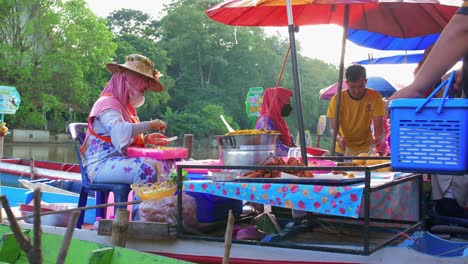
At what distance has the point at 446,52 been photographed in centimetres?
192

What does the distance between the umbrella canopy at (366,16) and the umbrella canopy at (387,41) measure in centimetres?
94

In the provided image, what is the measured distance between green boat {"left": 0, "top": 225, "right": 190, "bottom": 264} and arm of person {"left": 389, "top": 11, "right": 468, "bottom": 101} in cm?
139

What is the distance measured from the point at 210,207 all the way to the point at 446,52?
228 centimetres

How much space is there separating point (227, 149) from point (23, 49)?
3156cm

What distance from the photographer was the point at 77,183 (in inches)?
381

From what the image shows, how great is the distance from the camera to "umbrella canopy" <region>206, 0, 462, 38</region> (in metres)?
4.79

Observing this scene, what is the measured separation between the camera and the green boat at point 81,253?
111 inches

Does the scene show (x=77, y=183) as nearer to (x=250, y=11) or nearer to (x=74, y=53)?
(x=250, y=11)

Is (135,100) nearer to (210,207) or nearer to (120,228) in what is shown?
(210,207)

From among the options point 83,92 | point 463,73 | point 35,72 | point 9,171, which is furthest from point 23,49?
point 463,73

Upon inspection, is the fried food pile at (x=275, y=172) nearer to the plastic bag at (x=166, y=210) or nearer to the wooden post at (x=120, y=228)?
the plastic bag at (x=166, y=210)

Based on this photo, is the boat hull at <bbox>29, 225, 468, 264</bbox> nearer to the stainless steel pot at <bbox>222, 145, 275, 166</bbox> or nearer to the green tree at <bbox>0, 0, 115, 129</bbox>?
the stainless steel pot at <bbox>222, 145, 275, 166</bbox>

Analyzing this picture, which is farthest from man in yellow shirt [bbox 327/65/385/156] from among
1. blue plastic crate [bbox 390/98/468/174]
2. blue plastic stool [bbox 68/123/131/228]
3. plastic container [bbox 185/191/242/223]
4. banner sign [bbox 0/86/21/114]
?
banner sign [bbox 0/86/21/114]

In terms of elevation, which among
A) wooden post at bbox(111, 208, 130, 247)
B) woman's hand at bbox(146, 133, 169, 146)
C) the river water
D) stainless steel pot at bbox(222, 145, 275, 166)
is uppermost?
woman's hand at bbox(146, 133, 169, 146)
